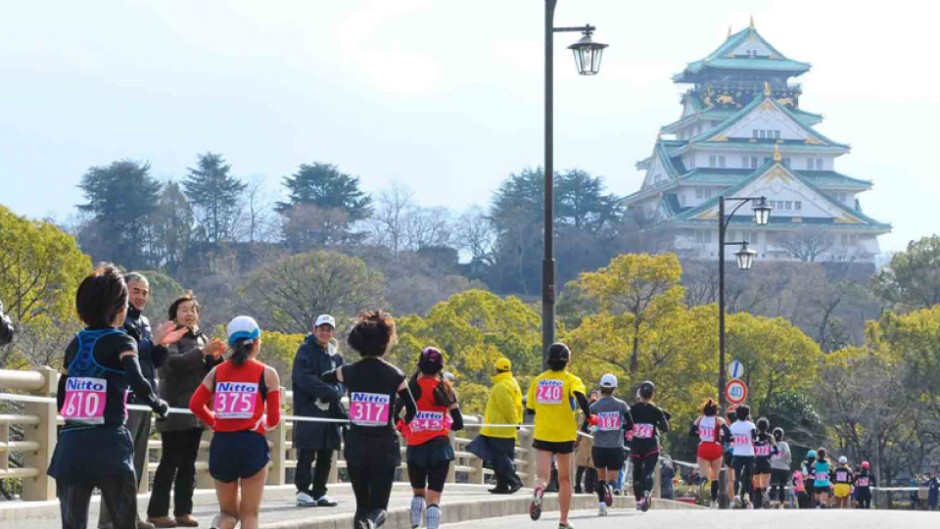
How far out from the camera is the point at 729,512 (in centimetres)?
1908

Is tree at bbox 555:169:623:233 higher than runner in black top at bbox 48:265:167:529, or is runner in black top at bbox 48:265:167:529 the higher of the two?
tree at bbox 555:169:623:233

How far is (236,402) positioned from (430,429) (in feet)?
8.59

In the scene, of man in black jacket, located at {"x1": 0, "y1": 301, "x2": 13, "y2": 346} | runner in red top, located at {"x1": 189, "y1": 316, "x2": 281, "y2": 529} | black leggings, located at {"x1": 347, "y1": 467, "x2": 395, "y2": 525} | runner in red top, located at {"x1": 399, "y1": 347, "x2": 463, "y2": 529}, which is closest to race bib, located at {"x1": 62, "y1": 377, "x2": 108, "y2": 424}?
man in black jacket, located at {"x1": 0, "y1": 301, "x2": 13, "y2": 346}

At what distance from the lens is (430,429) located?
12.4 meters

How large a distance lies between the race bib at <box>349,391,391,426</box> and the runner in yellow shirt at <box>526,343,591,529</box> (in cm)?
375

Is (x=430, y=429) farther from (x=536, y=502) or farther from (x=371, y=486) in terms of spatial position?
(x=536, y=502)

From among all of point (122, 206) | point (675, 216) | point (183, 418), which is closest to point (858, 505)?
point (183, 418)

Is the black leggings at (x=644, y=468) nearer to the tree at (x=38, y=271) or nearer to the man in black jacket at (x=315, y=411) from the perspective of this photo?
the man in black jacket at (x=315, y=411)

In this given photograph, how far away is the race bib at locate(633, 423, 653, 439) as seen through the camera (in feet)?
68.3

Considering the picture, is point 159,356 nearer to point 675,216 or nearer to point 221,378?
point 221,378

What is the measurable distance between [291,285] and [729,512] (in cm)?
5276

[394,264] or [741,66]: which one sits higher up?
[741,66]

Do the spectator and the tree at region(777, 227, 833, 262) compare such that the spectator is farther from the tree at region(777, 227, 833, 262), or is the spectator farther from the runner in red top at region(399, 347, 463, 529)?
the tree at region(777, 227, 833, 262)

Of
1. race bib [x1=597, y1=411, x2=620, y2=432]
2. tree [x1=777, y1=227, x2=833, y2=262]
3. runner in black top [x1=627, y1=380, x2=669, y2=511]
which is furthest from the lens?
tree [x1=777, y1=227, x2=833, y2=262]
